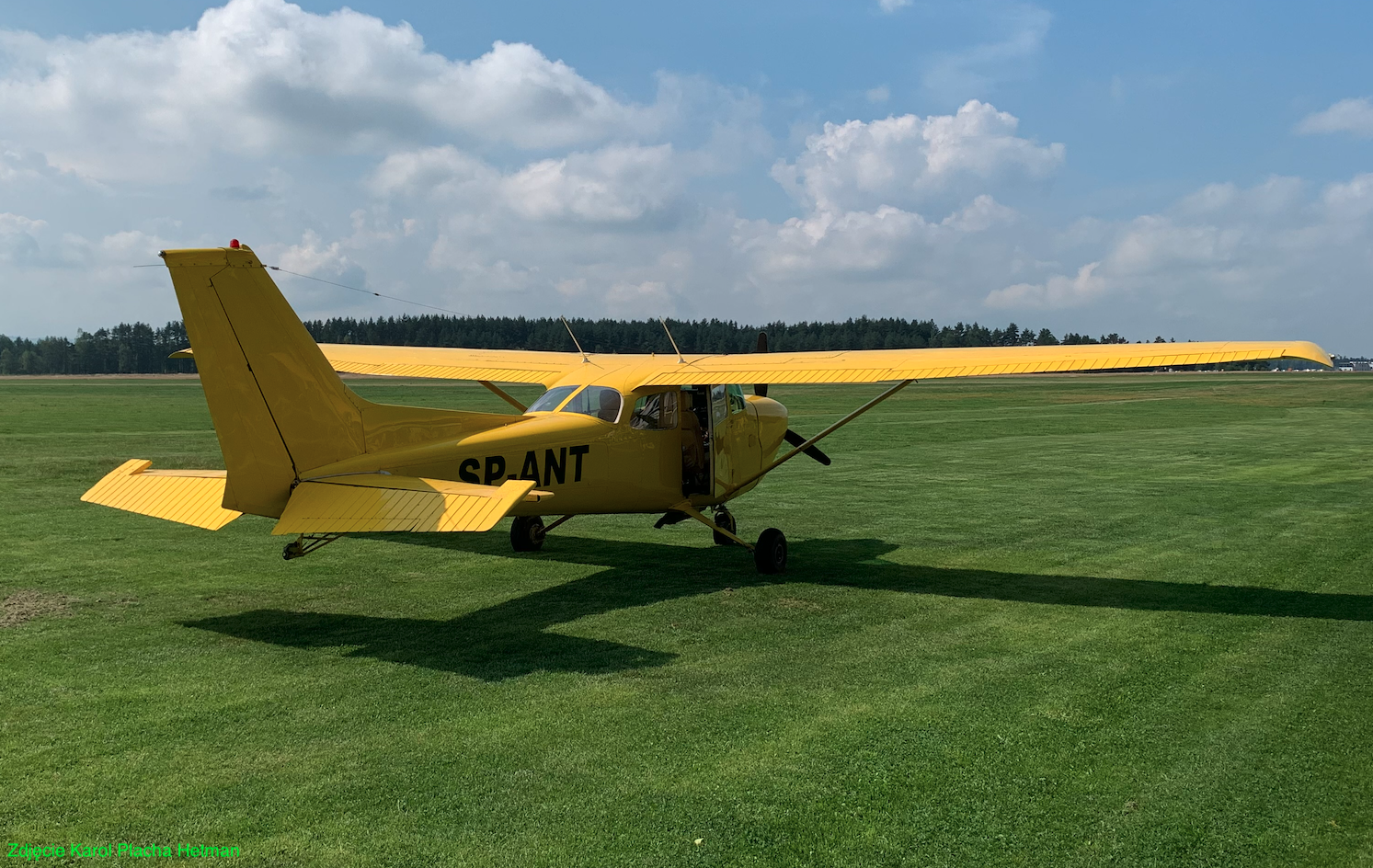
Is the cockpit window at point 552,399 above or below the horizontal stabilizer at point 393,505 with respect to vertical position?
above

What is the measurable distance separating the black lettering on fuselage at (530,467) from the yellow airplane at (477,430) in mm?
19

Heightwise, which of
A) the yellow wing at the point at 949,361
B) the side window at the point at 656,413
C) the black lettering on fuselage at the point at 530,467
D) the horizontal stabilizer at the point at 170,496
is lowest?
the horizontal stabilizer at the point at 170,496

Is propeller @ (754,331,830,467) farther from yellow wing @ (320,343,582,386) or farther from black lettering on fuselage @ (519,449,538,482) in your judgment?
black lettering on fuselage @ (519,449,538,482)

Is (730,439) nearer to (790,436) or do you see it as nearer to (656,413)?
(656,413)

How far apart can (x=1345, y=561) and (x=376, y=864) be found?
10567mm

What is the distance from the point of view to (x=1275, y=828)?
170 inches

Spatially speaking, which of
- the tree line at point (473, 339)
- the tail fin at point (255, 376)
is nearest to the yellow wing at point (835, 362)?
the tail fin at point (255, 376)

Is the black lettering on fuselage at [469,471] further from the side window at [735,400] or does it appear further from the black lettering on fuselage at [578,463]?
the side window at [735,400]

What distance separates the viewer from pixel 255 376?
22.9 ft

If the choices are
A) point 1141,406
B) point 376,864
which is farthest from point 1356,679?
point 1141,406

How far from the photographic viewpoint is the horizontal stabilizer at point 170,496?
7.57 metres

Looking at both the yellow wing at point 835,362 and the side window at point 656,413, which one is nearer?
the yellow wing at point 835,362

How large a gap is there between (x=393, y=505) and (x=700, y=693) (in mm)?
2617

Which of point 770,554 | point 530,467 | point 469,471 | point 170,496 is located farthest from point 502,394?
point 170,496
